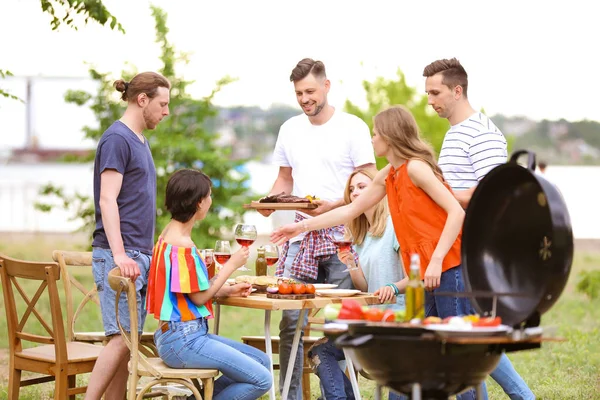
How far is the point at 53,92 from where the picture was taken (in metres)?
24.8

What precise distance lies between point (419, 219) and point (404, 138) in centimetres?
39

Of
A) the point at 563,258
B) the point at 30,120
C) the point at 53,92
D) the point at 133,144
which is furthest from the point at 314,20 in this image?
the point at 563,258

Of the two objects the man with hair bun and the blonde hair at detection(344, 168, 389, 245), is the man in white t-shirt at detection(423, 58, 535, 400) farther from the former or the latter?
the man with hair bun

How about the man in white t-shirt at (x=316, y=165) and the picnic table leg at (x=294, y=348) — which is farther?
the man in white t-shirt at (x=316, y=165)

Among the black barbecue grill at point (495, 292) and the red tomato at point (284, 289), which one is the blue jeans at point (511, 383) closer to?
the red tomato at point (284, 289)

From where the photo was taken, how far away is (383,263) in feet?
16.9

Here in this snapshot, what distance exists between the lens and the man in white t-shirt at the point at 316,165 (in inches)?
210

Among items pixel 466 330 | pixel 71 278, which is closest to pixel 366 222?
pixel 71 278

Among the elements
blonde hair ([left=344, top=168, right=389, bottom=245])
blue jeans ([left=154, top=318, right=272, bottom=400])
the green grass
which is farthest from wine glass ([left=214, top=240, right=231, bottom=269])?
the green grass

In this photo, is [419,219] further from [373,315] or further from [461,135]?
[373,315]

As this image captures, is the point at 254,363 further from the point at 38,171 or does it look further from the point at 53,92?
the point at 38,171

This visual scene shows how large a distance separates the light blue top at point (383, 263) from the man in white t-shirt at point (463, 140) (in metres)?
0.64

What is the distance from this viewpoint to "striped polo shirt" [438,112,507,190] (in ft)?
14.8

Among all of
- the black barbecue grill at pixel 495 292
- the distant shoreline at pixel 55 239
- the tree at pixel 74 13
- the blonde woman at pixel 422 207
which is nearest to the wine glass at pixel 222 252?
the blonde woman at pixel 422 207
